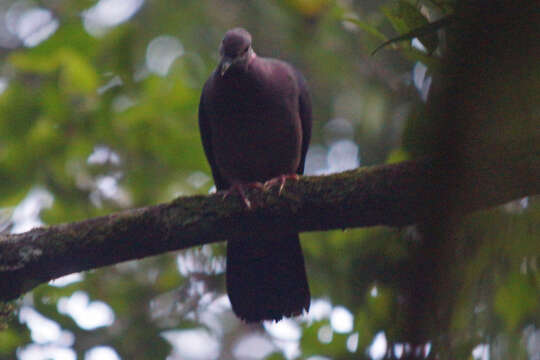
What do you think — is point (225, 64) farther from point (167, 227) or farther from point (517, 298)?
point (517, 298)

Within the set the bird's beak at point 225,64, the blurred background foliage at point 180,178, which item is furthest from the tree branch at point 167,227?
the bird's beak at point 225,64

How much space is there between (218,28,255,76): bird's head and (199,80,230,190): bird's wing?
289mm

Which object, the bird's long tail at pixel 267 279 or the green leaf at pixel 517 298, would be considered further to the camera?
the bird's long tail at pixel 267 279

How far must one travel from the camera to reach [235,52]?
14.0 feet

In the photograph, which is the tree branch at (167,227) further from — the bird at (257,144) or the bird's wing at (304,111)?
the bird's wing at (304,111)

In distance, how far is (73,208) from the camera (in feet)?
15.1

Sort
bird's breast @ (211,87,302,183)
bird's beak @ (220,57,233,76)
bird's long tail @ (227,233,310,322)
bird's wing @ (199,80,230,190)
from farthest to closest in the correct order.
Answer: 1. bird's wing @ (199,80,230,190)
2. bird's breast @ (211,87,302,183)
3. bird's beak @ (220,57,233,76)
4. bird's long tail @ (227,233,310,322)

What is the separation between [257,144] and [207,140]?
0.51 metres

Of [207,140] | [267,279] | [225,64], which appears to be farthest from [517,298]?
[207,140]

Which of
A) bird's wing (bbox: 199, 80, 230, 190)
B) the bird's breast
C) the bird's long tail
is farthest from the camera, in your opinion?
bird's wing (bbox: 199, 80, 230, 190)

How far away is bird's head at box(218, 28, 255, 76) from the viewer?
167 inches

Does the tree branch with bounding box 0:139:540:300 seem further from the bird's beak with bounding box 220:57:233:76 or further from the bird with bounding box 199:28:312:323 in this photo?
the bird's beak with bounding box 220:57:233:76

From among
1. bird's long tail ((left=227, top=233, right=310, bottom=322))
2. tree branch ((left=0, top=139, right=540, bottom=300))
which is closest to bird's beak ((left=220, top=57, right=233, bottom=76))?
bird's long tail ((left=227, top=233, right=310, bottom=322))

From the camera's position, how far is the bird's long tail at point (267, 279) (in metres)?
3.94
